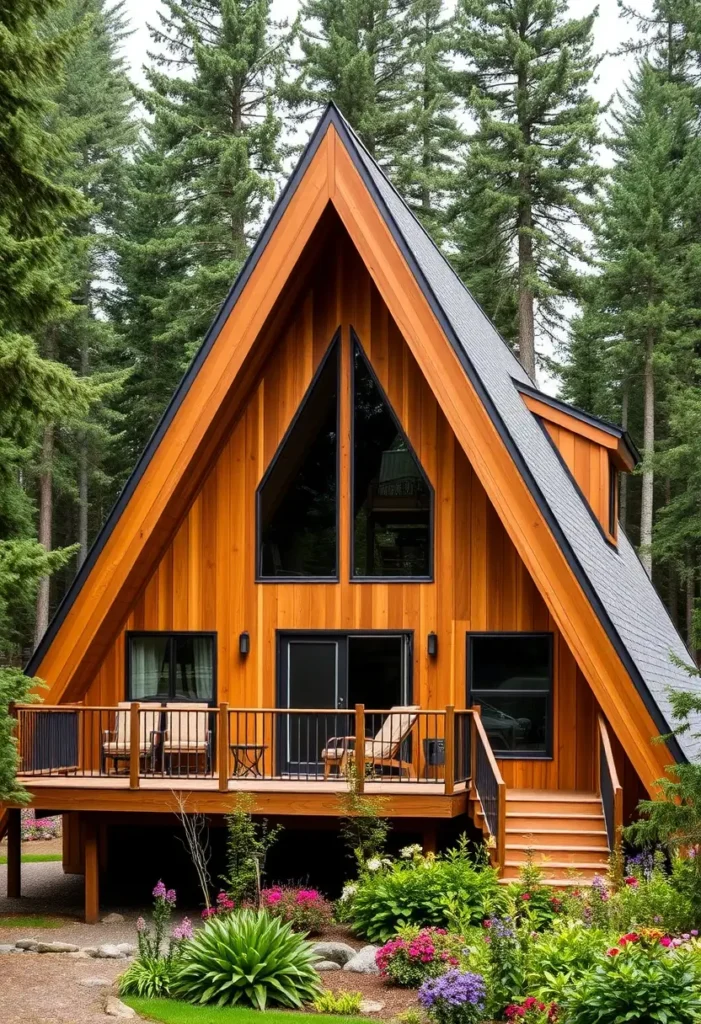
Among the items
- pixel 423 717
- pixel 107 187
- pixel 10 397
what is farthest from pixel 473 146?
pixel 10 397

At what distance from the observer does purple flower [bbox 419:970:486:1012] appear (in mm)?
8859

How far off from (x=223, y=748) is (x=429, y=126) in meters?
31.2

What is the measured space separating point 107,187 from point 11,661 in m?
17.5

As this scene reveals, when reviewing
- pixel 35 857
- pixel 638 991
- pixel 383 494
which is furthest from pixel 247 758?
pixel 638 991

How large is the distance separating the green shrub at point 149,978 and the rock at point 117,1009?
0.91 ft

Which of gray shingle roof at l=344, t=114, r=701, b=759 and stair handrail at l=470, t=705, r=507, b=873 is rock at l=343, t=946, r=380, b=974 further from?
gray shingle roof at l=344, t=114, r=701, b=759

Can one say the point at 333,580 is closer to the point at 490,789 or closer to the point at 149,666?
the point at 149,666

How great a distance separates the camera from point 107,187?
4497 cm

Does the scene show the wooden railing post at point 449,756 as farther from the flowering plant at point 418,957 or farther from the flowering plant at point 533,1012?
the flowering plant at point 533,1012

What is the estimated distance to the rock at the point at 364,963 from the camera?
1093cm

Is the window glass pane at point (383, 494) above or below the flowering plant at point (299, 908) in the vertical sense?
above

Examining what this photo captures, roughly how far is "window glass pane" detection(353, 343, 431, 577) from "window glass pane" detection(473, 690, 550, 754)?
1.85 m

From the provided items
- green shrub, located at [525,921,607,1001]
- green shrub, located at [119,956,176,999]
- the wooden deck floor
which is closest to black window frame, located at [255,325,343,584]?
the wooden deck floor

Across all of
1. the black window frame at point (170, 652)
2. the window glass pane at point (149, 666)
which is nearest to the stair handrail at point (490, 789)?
the black window frame at point (170, 652)
